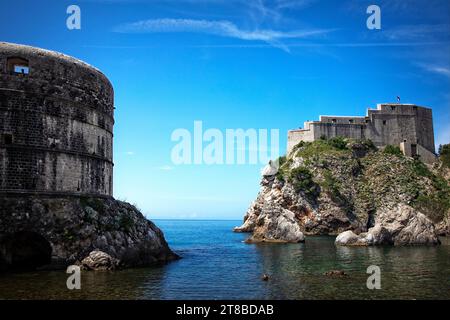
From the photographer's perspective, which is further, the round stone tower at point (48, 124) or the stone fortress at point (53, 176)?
the round stone tower at point (48, 124)

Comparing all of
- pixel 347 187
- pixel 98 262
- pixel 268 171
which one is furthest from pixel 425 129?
pixel 98 262

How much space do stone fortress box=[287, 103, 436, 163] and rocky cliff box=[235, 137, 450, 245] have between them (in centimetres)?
184

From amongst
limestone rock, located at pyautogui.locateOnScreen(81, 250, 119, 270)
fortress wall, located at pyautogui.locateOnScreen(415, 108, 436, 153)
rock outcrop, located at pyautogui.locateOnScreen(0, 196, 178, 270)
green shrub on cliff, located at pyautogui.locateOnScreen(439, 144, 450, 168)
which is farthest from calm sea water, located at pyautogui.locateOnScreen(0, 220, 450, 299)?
fortress wall, located at pyautogui.locateOnScreen(415, 108, 436, 153)

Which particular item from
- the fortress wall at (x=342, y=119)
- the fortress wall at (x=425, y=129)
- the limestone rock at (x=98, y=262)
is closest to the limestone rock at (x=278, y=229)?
the limestone rock at (x=98, y=262)

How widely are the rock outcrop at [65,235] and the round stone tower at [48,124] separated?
87cm

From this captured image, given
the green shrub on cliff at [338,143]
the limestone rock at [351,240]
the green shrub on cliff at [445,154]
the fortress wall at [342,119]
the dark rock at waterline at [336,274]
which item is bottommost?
the limestone rock at [351,240]

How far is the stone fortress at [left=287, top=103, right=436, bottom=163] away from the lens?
63.9 m

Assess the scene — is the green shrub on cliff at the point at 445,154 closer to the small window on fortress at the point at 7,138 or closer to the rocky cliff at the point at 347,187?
the rocky cliff at the point at 347,187

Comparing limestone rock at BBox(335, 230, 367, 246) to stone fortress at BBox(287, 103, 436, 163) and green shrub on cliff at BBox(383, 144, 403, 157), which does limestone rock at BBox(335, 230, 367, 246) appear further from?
stone fortress at BBox(287, 103, 436, 163)

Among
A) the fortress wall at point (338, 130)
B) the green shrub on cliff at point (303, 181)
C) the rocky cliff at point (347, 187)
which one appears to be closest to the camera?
the rocky cliff at point (347, 187)

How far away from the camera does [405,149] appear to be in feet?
206

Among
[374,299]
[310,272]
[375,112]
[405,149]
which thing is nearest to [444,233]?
[405,149]

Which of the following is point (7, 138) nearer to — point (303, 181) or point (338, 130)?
point (303, 181)

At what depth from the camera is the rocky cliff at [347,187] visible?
5456cm
